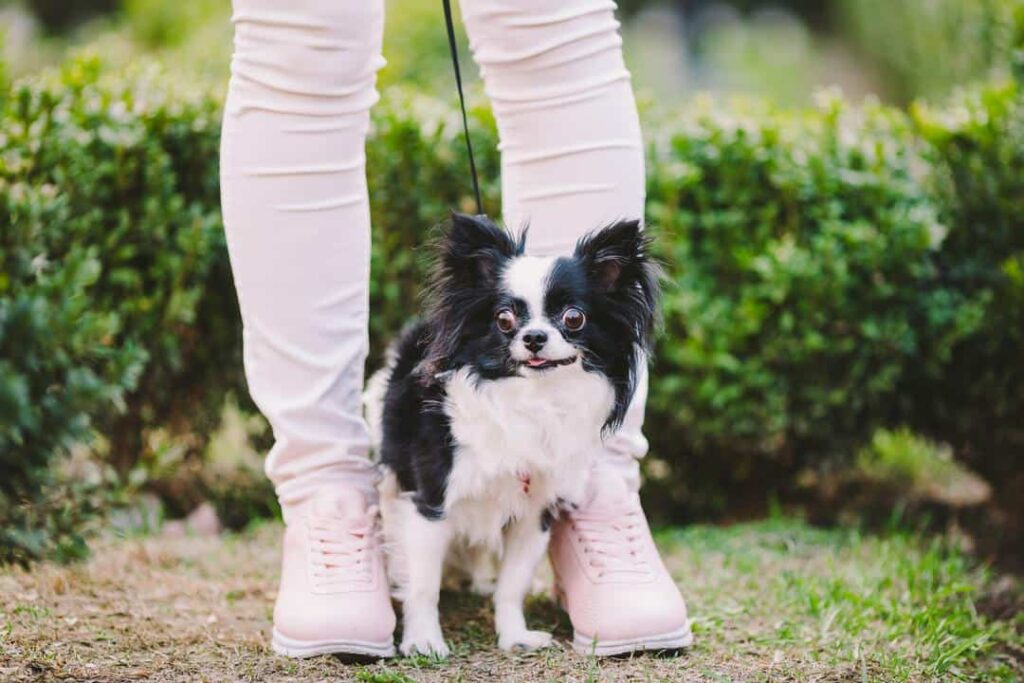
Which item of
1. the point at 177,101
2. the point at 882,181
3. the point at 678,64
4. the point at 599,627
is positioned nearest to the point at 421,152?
the point at 177,101

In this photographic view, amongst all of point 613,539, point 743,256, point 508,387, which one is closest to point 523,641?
point 613,539

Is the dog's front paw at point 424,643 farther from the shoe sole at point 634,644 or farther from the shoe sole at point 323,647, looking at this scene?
the shoe sole at point 634,644

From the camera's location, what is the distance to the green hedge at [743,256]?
3.37 metres

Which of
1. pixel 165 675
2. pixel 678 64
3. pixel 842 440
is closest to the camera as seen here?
pixel 165 675

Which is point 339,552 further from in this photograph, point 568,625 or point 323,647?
point 568,625

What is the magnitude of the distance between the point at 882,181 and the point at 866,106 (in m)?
0.43

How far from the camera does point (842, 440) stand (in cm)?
374

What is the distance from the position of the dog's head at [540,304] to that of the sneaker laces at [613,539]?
0.30 m

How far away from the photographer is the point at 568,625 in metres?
2.46

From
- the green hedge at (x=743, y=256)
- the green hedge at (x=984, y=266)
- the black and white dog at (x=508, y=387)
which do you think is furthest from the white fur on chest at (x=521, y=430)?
the green hedge at (x=984, y=266)

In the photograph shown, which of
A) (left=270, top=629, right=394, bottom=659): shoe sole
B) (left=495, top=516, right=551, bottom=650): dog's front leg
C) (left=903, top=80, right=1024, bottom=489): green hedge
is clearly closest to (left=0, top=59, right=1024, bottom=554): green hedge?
(left=903, top=80, right=1024, bottom=489): green hedge

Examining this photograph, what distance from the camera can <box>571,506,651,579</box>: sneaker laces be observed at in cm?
231

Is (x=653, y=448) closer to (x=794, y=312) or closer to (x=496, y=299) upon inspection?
(x=794, y=312)

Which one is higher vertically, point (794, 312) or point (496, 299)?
point (496, 299)
